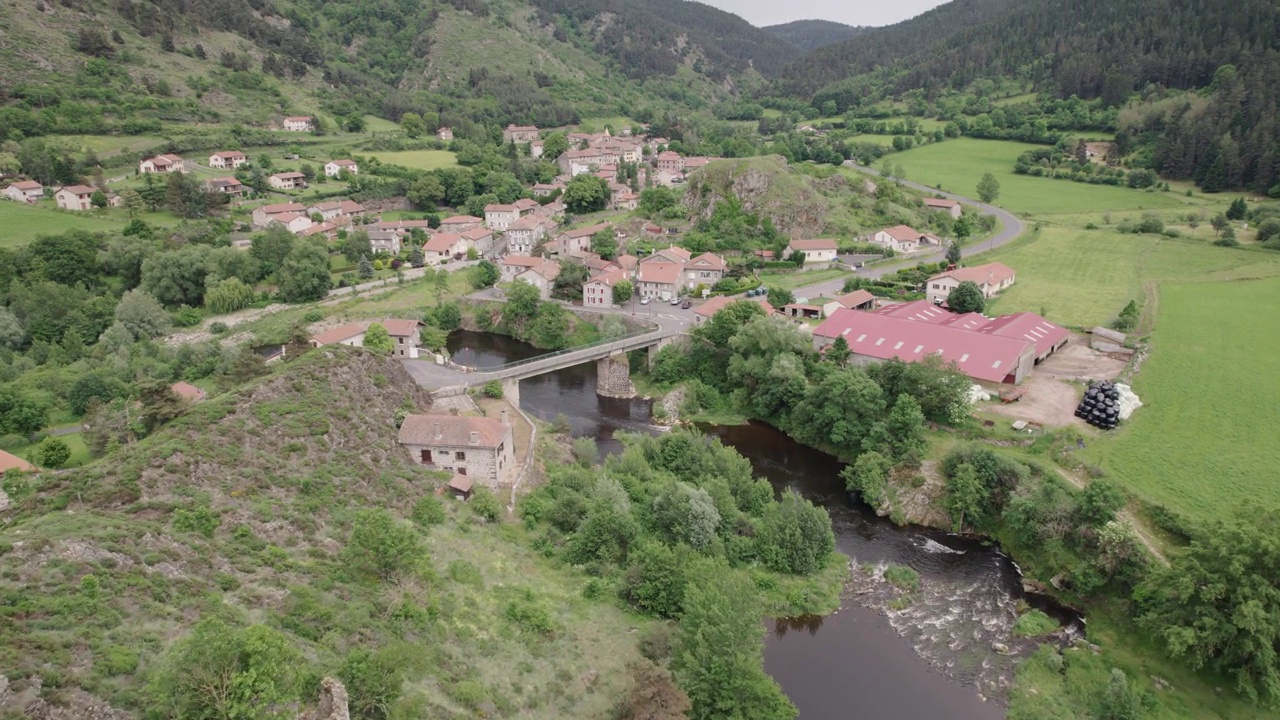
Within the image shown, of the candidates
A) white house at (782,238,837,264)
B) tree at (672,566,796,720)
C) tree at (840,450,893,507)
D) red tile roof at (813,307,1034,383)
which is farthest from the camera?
white house at (782,238,837,264)

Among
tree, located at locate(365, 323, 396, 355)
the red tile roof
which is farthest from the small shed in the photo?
the red tile roof

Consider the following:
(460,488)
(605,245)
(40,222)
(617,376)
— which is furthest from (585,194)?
(460,488)

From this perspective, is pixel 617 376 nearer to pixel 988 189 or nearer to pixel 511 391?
pixel 511 391

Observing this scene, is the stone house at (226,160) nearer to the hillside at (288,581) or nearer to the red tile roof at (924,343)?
the hillside at (288,581)

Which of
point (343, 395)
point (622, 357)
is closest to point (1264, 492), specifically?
point (622, 357)

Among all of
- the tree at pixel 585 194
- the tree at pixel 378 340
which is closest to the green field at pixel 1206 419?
the tree at pixel 378 340

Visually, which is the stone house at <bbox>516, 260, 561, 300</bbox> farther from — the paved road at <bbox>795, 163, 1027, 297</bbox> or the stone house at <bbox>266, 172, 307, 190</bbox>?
the stone house at <bbox>266, 172, 307, 190</bbox>
